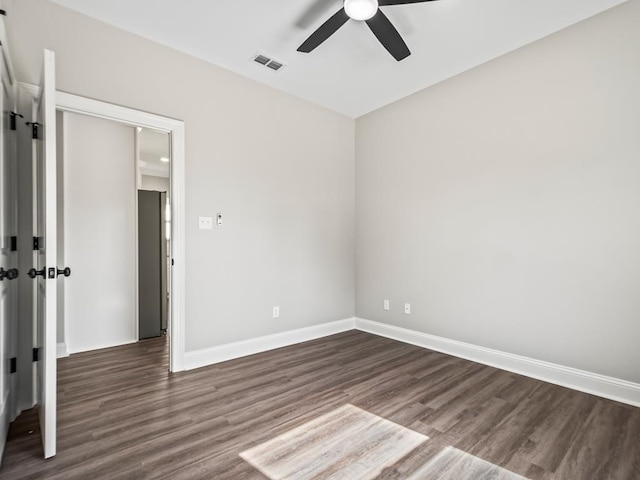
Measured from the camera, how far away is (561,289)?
8.63ft

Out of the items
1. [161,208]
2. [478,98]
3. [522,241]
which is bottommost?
[522,241]

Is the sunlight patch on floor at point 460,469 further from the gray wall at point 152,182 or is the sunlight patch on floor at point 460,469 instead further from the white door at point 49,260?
the gray wall at point 152,182

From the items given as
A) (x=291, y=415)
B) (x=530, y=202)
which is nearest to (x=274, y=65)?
(x=530, y=202)

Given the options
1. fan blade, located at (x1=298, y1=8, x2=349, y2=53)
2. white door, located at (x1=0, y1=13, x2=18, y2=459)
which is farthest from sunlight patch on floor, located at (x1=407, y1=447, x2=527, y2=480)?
fan blade, located at (x1=298, y1=8, x2=349, y2=53)

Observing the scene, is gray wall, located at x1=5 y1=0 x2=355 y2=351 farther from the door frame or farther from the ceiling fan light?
the ceiling fan light

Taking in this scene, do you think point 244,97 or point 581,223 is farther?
point 244,97

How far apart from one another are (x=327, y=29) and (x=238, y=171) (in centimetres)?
158

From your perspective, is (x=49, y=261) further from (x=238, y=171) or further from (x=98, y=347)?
(x=98, y=347)

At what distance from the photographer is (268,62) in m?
3.09

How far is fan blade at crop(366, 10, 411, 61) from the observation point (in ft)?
6.91

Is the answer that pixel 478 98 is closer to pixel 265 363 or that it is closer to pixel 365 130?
pixel 365 130

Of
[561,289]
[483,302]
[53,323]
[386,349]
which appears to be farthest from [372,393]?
[53,323]

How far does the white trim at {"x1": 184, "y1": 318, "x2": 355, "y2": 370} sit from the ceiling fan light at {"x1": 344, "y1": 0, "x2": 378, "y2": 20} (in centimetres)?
298

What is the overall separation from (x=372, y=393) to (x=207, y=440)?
4.05 feet
